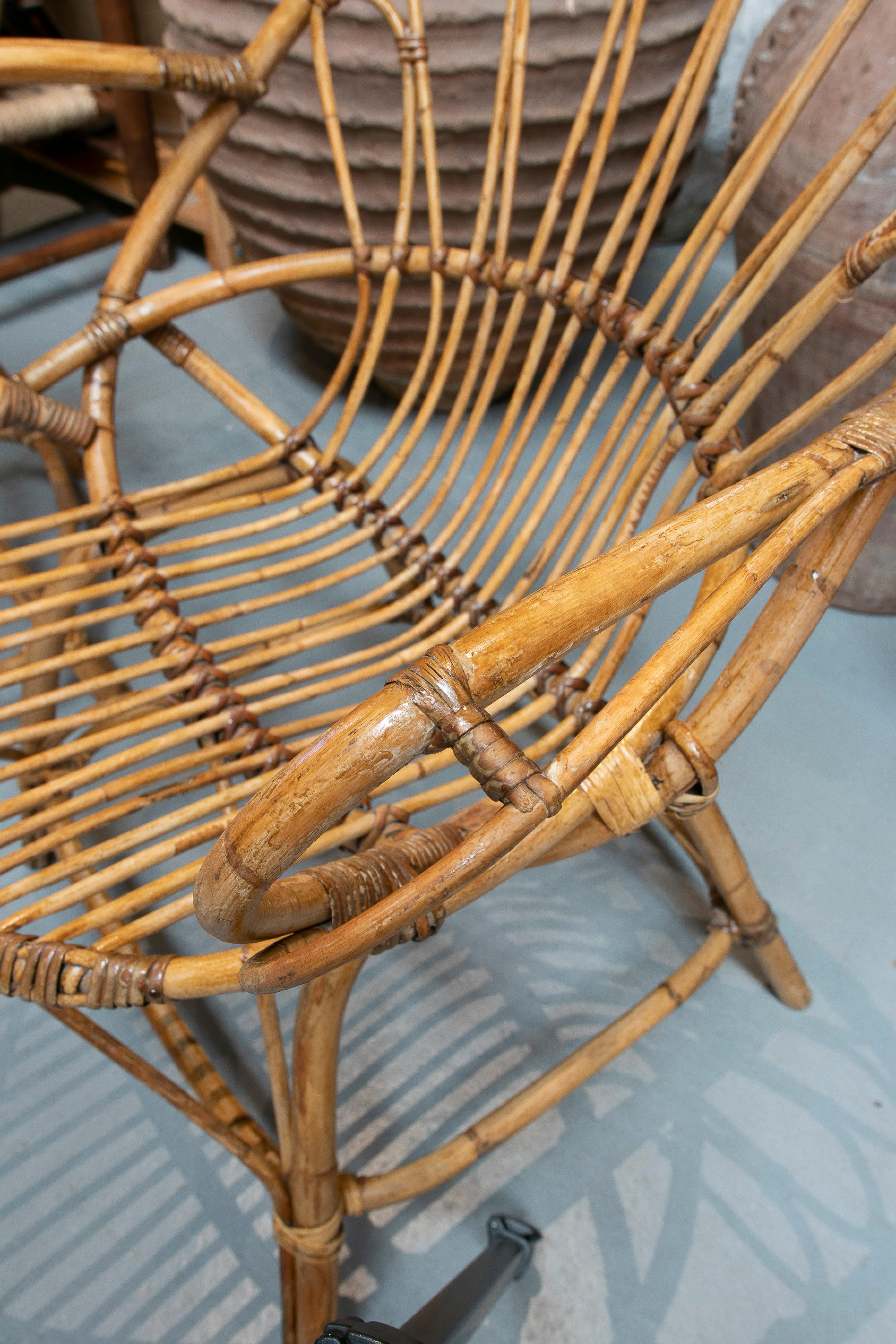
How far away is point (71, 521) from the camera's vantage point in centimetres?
100

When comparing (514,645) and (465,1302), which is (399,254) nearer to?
(514,645)

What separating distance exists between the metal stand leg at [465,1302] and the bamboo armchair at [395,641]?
7 cm

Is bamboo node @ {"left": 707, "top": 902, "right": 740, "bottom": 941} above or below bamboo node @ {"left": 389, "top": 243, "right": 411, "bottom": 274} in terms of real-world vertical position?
below

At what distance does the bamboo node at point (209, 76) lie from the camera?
1009 mm

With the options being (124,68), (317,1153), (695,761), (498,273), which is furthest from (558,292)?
(317,1153)

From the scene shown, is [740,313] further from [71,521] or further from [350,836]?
[71,521]

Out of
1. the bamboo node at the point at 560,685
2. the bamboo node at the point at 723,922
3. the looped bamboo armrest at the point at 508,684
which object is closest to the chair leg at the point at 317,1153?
the looped bamboo armrest at the point at 508,684

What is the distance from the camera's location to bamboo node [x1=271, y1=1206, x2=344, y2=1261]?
0.80 metres

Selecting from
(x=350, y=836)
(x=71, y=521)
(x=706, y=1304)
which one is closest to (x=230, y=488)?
(x=71, y=521)

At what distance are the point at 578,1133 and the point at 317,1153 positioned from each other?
1.12ft

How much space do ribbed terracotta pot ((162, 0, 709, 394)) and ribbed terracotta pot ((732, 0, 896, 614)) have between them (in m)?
0.16

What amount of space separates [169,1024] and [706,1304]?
562 millimetres

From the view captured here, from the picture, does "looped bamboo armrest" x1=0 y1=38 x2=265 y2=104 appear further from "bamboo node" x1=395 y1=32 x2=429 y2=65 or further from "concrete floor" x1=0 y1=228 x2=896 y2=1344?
"concrete floor" x1=0 y1=228 x2=896 y2=1344

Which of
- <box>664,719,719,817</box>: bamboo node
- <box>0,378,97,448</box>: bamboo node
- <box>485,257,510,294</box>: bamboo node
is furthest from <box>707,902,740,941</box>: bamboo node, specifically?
<box>0,378,97,448</box>: bamboo node
